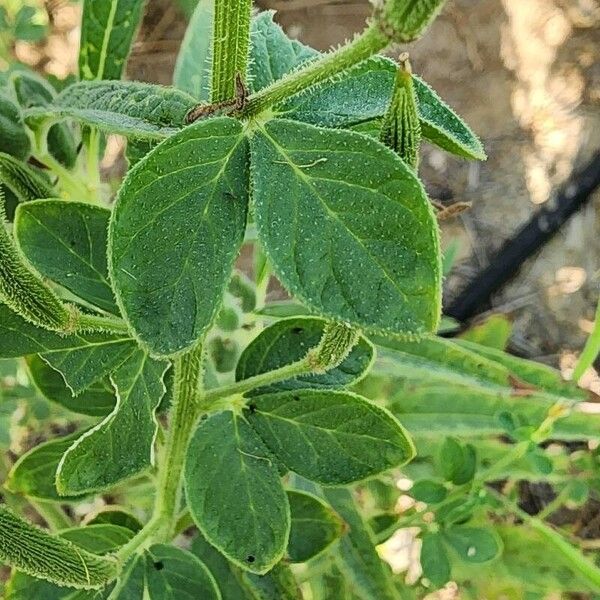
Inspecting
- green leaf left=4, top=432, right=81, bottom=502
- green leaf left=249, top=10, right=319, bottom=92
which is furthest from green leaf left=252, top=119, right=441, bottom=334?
green leaf left=4, top=432, right=81, bottom=502

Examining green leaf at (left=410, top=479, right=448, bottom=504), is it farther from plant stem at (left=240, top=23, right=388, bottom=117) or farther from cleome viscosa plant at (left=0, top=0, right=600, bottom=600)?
plant stem at (left=240, top=23, right=388, bottom=117)

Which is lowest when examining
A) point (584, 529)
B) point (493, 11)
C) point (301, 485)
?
point (584, 529)

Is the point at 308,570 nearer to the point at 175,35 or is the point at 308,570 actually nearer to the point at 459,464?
the point at 459,464

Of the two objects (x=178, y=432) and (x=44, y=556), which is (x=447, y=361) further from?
(x=44, y=556)

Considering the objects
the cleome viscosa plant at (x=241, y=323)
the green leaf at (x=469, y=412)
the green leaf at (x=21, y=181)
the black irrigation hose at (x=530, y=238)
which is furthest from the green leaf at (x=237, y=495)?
the black irrigation hose at (x=530, y=238)

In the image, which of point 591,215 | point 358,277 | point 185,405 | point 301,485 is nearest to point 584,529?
point 591,215

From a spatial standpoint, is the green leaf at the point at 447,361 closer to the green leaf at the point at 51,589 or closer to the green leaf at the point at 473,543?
the green leaf at the point at 473,543
